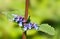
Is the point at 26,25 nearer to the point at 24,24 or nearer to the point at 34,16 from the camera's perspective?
the point at 24,24

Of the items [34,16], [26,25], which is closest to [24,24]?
Answer: [26,25]

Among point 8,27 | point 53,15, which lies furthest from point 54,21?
point 8,27

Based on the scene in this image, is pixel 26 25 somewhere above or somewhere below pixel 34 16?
above

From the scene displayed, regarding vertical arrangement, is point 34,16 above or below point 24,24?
below

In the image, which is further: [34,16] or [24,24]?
[34,16]

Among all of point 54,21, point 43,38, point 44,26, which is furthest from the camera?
point 54,21

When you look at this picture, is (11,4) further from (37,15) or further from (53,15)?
(53,15)

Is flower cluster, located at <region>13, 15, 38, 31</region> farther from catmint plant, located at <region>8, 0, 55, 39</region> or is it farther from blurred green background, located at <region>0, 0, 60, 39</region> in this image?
blurred green background, located at <region>0, 0, 60, 39</region>

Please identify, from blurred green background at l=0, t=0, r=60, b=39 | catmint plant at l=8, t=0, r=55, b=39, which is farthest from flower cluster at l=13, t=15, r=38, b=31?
blurred green background at l=0, t=0, r=60, b=39
